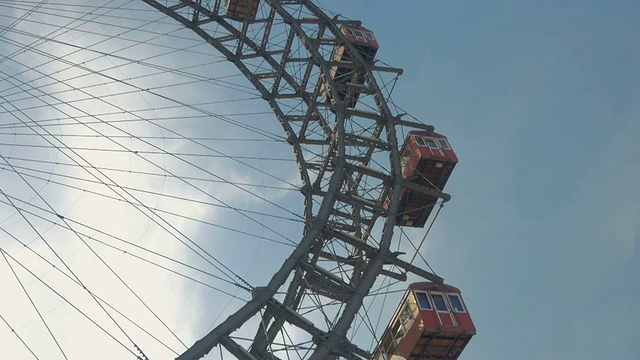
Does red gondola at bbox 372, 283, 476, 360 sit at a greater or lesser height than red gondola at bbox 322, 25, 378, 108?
lesser

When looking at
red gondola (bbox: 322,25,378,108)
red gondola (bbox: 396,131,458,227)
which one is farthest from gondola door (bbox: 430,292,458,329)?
red gondola (bbox: 322,25,378,108)

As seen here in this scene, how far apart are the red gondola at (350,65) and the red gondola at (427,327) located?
9471 mm

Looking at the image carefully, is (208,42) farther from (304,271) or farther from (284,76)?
(304,271)

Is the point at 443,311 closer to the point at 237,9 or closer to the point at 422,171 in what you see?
the point at 422,171

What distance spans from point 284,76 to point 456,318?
1350 cm

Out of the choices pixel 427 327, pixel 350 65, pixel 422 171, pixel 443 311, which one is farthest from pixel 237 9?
pixel 427 327

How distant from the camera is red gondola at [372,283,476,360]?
2142 centimetres

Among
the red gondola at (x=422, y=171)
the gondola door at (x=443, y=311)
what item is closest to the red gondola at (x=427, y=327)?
the gondola door at (x=443, y=311)

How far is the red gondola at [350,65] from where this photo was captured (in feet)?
94.0

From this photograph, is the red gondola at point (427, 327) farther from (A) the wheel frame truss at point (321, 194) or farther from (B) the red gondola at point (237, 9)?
(B) the red gondola at point (237, 9)

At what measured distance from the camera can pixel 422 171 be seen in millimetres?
26078

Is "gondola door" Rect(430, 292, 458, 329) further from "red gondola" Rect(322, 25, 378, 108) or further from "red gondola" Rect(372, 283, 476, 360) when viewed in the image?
"red gondola" Rect(322, 25, 378, 108)

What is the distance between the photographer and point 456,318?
71.8ft

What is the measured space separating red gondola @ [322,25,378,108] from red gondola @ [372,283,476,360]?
9.47 metres
